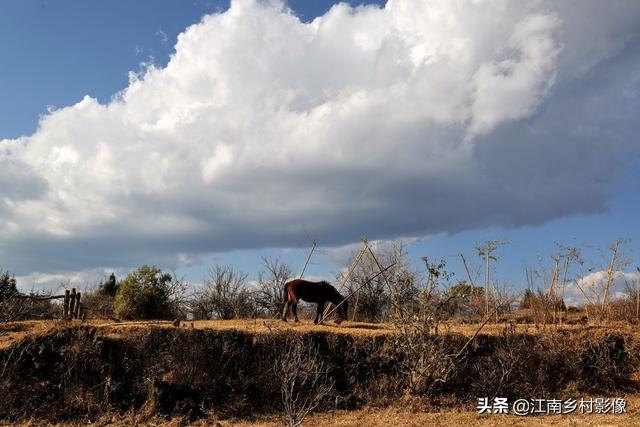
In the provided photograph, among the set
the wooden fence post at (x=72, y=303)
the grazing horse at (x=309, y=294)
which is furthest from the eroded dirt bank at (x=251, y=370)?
the wooden fence post at (x=72, y=303)

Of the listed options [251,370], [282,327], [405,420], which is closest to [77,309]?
[251,370]

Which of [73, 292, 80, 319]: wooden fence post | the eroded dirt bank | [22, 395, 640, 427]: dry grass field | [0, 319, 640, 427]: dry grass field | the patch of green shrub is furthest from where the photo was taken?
the patch of green shrub

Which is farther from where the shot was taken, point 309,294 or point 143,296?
point 143,296

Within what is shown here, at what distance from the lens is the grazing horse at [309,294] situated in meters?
19.6

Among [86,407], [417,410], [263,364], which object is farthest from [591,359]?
[86,407]

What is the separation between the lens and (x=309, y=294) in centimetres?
1970

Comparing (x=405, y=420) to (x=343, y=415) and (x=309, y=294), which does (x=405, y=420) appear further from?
(x=309, y=294)

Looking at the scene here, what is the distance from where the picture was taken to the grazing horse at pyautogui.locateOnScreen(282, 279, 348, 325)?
64.4 ft

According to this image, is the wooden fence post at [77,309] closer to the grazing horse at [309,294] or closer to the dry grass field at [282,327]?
the dry grass field at [282,327]

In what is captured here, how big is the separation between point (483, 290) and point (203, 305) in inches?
602

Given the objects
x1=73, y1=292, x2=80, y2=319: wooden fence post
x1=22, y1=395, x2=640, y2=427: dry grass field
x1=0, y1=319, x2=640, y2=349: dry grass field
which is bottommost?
x1=22, y1=395, x2=640, y2=427: dry grass field

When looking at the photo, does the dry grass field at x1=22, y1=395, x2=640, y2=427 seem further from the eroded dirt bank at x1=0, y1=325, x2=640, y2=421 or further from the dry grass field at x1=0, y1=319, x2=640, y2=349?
the dry grass field at x1=0, y1=319, x2=640, y2=349

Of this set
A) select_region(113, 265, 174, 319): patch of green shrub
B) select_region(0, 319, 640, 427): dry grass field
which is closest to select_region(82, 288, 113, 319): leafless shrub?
select_region(113, 265, 174, 319): patch of green shrub

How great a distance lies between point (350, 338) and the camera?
59.4ft
